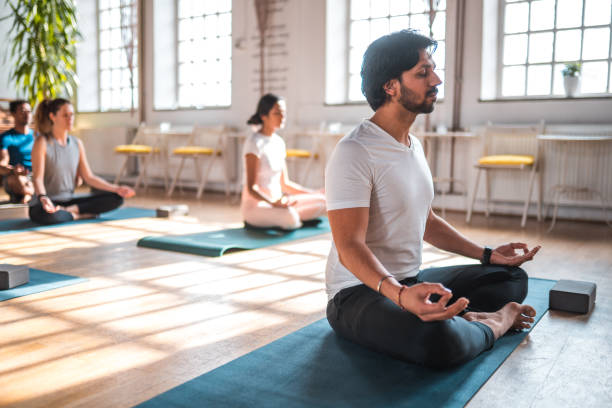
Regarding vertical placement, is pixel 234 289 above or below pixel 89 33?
below

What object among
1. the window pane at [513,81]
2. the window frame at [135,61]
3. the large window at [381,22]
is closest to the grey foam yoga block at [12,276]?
the large window at [381,22]

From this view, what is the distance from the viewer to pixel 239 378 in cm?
174

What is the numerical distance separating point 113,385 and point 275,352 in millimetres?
518

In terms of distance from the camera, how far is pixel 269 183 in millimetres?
4383

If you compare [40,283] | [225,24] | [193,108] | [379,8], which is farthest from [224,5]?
[40,283]

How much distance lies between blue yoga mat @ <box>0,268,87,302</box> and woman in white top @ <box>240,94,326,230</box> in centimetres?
156

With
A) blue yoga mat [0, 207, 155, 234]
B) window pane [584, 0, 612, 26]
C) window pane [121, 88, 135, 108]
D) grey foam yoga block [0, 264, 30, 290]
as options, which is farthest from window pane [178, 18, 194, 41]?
grey foam yoga block [0, 264, 30, 290]

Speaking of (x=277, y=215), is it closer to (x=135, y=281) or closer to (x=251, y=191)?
(x=251, y=191)

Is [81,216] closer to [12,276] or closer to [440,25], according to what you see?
[12,276]

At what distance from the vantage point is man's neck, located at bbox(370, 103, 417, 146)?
6.09 ft

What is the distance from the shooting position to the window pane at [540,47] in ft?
18.8

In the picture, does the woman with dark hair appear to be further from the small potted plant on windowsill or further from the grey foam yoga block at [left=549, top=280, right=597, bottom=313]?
the small potted plant on windowsill

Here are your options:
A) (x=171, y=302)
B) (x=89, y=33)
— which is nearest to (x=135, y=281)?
(x=171, y=302)

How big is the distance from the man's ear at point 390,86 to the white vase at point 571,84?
13.4 feet
